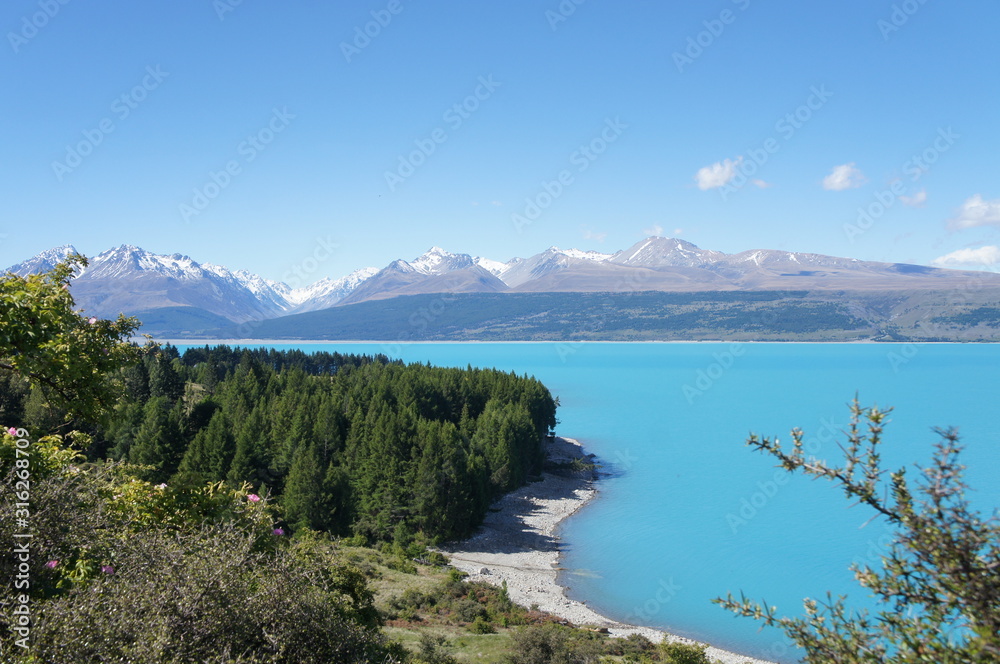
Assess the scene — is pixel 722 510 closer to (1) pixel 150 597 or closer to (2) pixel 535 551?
(2) pixel 535 551

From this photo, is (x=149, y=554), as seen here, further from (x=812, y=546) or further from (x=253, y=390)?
(x=253, y=390)

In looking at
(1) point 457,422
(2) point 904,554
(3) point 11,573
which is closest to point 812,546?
(1) point 457,422

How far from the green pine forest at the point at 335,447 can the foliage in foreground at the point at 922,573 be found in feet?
100

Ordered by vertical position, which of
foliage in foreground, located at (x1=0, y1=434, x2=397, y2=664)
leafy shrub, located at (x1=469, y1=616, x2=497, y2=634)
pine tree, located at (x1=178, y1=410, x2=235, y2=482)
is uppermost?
foliage in foreground, located at (x1=0, y1=434, x2=397, y2=664)

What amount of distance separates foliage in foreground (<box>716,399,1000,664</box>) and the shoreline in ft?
76.9

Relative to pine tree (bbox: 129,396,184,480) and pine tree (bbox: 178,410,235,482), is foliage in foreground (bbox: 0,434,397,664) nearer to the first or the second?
pine tree (bbox: 178,410,235,482)

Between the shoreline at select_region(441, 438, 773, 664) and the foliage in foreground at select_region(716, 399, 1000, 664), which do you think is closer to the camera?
the foliage in foreground at select_region(716, 399, 1000, 664)

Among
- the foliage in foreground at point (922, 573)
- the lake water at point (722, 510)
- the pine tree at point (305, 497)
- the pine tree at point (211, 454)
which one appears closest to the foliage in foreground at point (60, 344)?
the foliage in foreground at point (922, 573)

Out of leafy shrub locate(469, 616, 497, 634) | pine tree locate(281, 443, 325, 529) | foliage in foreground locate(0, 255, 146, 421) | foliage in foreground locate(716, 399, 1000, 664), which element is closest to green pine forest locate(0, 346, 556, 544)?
pine tree locate(281, 443, 325, 529)

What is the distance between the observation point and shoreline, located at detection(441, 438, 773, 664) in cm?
3131

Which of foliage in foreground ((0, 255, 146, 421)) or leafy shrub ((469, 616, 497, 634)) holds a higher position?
foliage in foreground ((0, 255, 146, 421))

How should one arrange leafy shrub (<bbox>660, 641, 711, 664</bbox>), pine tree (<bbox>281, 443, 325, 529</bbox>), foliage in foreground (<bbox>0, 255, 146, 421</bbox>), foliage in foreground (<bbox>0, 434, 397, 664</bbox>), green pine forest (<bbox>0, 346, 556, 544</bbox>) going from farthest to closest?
green pine forest (<bbox>0, 346, 556, 544</bbox>)
pine tree (<bbox>281, 443, 325, 529</bbox>)
leafy shrub (<bbox>660, 641, 711, 664</bbox>)
foliage in foreground (<bbox>0, 255, 146, 421</bbox>)
foliage in foreground (<bbox>0, 434, 397, 664</bbox>)

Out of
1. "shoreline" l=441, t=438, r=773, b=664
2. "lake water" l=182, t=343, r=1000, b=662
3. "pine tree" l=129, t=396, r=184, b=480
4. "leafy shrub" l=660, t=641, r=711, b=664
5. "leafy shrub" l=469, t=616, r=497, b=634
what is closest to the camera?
"leafy shrub" l=660, t=641, r=711, b=664

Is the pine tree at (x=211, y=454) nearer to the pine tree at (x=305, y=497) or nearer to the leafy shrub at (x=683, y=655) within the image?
the pine tree at (x=305, y=497)
